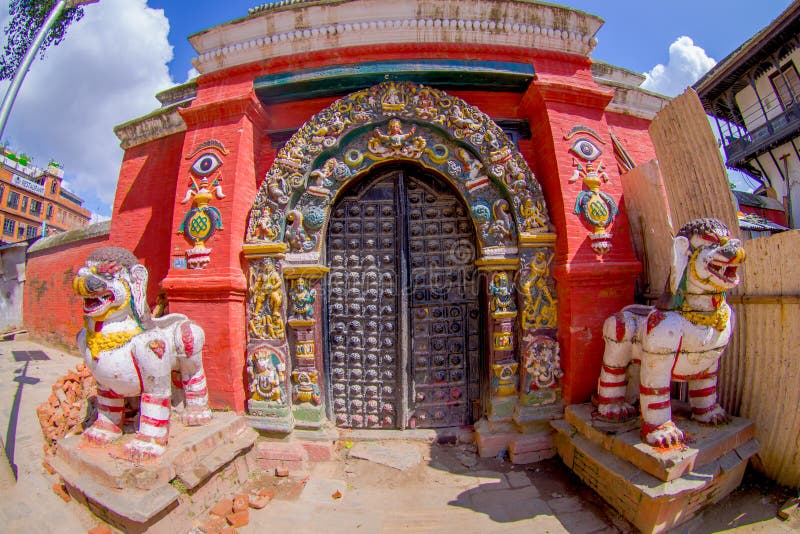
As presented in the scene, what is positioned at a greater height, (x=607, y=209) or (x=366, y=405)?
(x=607, y=209)

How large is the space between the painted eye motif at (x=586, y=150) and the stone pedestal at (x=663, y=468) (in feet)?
9.80

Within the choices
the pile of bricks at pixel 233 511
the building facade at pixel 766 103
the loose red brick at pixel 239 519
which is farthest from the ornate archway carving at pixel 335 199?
the building facade at pixel 766 103

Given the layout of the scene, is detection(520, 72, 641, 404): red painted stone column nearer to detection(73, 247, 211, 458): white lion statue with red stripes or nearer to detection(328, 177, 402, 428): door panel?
detection(328, 177, 402, 428): door panel

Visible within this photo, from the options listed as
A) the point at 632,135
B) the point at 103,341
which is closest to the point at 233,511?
A: the point at 103,341

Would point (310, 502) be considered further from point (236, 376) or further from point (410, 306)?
point (410, 306)

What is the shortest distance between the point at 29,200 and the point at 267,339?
46783 mm

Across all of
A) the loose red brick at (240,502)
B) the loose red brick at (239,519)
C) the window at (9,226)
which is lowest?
the loose red brick at (239,519)

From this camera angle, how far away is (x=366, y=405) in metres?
4.59

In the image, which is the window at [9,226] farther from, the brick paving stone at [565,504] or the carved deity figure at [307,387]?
the brick paving stone at [565,504]

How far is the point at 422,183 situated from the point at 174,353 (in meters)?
3.46

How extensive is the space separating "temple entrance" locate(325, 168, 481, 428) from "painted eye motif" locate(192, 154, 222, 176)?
5.31 ft

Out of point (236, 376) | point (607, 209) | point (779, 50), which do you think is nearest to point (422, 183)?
point (607, 209)

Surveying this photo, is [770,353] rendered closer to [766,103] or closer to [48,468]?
[48,468]

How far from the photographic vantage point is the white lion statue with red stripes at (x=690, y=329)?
2955 mm
